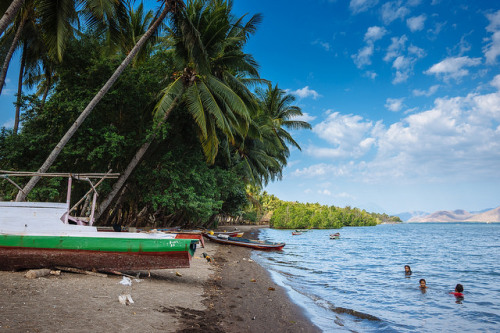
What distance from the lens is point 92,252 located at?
24.6 feet

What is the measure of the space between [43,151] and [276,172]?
1120 inches

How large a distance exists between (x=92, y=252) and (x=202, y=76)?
10498mm

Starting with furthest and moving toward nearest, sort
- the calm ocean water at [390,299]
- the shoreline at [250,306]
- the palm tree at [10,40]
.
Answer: the palm tree at [10,40] → the calm ocean water at [390,299] → the shoreline at [250,306]

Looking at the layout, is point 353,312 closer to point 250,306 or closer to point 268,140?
point 250,306

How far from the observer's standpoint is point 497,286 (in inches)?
526

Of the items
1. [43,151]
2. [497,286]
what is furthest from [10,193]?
[497,286]

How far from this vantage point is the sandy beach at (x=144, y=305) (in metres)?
4.62

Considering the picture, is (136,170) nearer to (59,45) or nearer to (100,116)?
(100,116)

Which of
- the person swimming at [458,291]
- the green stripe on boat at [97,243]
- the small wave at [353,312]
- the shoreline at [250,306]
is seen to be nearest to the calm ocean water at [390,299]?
the small wave at [353,312]

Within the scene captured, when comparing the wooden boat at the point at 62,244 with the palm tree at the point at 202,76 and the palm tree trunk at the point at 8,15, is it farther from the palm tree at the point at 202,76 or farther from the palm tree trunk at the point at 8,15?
the palm tree at the point at 202,76

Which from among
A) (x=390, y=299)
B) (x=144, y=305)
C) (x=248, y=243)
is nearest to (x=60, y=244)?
(x=144, y=305)

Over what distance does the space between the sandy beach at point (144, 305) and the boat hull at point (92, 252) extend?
32cm

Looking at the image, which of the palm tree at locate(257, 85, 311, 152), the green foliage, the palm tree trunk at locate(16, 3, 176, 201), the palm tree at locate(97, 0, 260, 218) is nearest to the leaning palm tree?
the palm tree at locate(257, 85, 311, 152)

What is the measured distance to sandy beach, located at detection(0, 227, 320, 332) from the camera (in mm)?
4621
